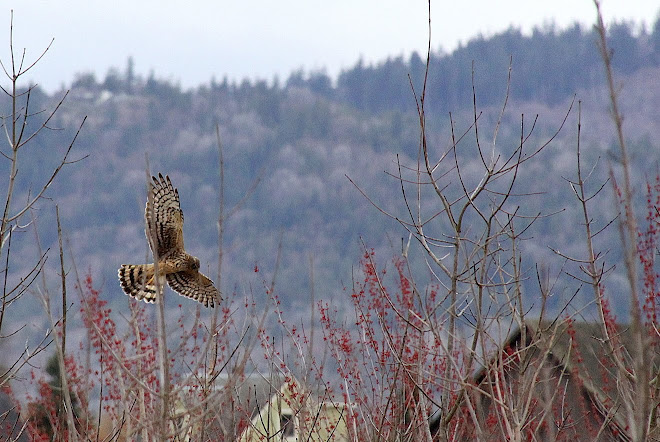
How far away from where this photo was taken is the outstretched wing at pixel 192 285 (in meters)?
A: 9.12

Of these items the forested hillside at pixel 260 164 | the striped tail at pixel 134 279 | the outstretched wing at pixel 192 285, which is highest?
the striped tail at pixel 134 279

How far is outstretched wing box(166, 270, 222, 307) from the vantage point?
29.9ft

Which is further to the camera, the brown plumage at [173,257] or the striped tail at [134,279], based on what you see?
the brown plumage at [173,257]

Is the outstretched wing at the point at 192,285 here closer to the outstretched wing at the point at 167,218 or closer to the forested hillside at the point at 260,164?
the outstretched wing at the point at 167,218

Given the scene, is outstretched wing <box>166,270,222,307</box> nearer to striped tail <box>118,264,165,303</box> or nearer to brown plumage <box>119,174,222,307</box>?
brown plumage <box>119,174,222,307</box>

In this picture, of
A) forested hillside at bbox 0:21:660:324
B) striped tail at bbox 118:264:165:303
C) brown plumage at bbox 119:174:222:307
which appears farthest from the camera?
forested hillside at bbox 0:21:660:324

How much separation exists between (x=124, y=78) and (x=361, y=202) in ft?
208

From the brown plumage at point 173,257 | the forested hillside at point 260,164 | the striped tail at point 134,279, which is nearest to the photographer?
the striped tail at point 134,279

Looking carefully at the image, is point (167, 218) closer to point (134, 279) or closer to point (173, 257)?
point (173, 257)

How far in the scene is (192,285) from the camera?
9266 mm

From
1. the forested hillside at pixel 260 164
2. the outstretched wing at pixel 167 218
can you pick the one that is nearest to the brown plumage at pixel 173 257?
the outstretched wing at pixel 167 218

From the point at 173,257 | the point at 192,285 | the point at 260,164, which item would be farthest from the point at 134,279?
the point at 260,164

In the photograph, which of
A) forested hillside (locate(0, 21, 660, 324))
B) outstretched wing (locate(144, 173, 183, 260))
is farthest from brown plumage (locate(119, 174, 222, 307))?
forested hillside (locate(0, 21, 660, 324))

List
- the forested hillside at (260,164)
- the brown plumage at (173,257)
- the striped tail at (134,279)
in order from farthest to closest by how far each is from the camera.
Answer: the forested hillside at (260,164) < the brown plumage at (173,257) < the striped tail at (134,279)
